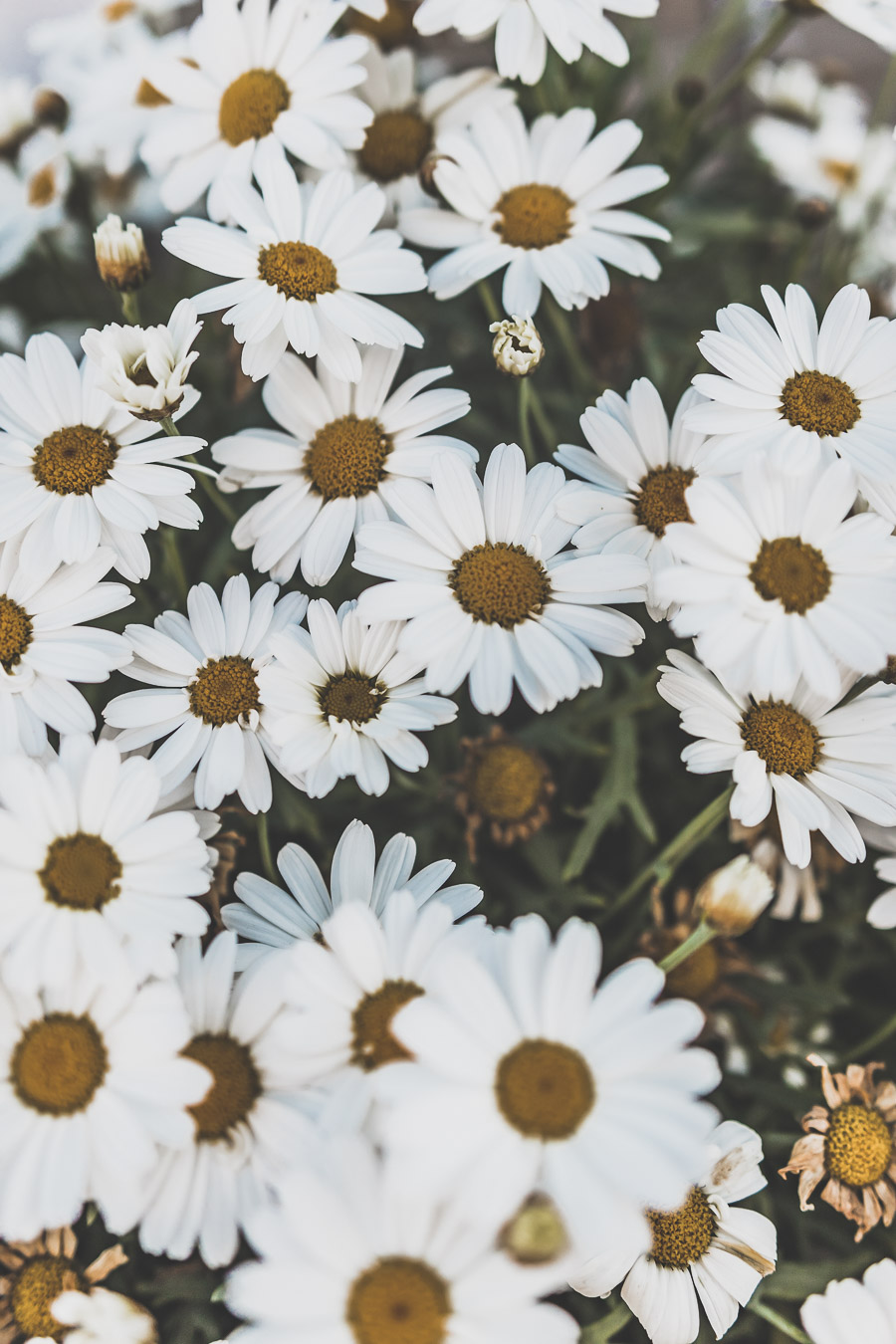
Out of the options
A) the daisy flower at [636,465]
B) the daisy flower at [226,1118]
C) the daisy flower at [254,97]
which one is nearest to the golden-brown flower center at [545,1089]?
the daisy flower at [226,1118]

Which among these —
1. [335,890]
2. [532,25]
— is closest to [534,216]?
[532,25]

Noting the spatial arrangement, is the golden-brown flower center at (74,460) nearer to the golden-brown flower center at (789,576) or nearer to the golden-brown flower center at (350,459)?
the golden-brown flower center at (350,459)

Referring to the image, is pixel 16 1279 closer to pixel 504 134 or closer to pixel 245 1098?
pixel 245 1098

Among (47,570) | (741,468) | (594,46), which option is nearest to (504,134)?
(594,46)

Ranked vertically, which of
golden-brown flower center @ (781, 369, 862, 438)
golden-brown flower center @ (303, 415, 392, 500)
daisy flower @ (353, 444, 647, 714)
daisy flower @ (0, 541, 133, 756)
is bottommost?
daisy flower @ (0, 541, 133, 756)

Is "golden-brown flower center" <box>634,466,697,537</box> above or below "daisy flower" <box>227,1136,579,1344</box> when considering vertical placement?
above

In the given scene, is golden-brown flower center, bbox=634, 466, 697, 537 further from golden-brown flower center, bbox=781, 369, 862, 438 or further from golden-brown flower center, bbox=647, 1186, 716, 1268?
golden-brown flower center, bbox=647, 1186, 716, 1268

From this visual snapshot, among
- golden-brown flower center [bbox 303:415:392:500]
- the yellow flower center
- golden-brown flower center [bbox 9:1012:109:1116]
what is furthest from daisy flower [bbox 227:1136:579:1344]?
golden-brown flower center [bbox 303:415:392:500]
